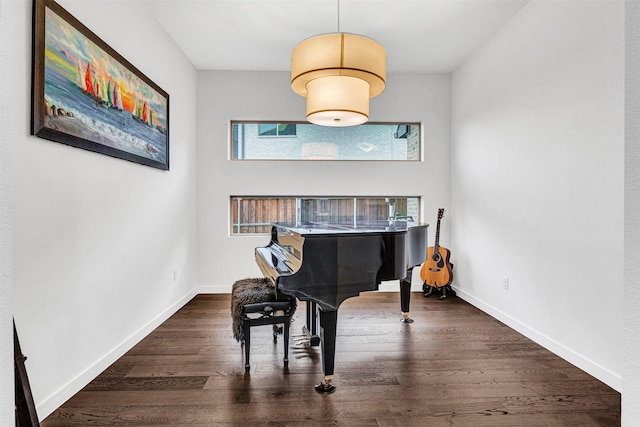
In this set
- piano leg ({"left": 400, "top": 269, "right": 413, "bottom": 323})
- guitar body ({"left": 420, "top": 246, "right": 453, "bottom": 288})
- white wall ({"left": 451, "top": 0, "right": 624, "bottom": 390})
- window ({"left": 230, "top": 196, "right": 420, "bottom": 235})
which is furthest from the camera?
window ({"left": 230, "top": 196, "right": 420, "bottom": 235})

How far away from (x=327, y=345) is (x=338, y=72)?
1.70m

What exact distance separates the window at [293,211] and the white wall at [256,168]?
0.11m

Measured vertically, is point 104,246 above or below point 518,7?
below

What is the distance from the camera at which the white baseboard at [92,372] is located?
180 cm

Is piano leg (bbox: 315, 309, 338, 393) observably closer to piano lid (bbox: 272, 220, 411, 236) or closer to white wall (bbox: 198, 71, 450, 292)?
piano lid (bbox: 272, 220, 411, 236)

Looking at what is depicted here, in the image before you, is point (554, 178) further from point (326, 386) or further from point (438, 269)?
point (326, 386)

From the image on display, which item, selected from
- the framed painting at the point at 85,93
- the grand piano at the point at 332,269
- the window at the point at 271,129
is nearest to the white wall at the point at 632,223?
the grand piano at the point at 332,269

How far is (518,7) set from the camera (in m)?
2.97

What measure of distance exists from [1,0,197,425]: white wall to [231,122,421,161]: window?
1.06 m

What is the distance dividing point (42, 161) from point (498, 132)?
3582 mm

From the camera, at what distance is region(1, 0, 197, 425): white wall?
1.65 meters

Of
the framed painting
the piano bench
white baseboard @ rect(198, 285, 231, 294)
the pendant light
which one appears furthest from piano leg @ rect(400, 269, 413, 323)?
the framed painting

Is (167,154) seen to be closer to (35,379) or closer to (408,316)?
(35,379)

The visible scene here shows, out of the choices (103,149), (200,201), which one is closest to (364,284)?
(103,149)
